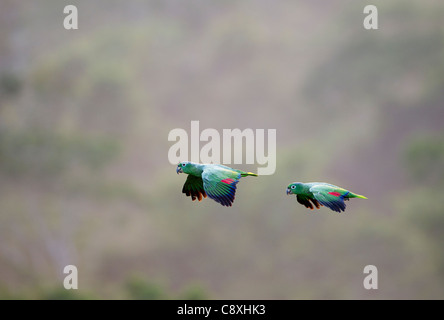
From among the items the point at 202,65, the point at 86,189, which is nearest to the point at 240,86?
the point at 202,65

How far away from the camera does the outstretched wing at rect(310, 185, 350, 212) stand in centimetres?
177

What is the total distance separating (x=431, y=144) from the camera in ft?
38.5

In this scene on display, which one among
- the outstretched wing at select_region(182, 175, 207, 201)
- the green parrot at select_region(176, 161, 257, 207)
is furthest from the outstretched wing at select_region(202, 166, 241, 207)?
the outstretched wing at select_region(182, 175, 207, 201)

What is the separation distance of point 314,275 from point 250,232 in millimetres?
1445

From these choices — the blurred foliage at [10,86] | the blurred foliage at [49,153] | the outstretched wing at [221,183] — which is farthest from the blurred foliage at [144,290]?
the outstretched wing at [221,183]

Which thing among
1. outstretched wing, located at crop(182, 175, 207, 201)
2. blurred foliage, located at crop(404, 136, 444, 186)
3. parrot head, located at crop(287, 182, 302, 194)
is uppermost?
blurred foliage, located at crop(404, 136, 444, 186)

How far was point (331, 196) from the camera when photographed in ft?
5.91

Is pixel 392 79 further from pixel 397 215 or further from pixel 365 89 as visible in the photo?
pixel 397 215

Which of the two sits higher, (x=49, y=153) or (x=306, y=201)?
(x=49, y=153)

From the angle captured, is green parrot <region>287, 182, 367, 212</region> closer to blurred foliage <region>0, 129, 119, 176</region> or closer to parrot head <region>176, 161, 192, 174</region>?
parrot head <region>176, 161, 192, 174</region>

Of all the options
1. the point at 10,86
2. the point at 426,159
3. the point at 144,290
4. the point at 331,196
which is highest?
the point at 10,86

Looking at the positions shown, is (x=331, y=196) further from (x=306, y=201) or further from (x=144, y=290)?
(x=144, y=290)

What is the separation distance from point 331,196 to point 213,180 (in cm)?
35

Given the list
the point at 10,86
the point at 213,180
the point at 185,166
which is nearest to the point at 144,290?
the point at 10,86
